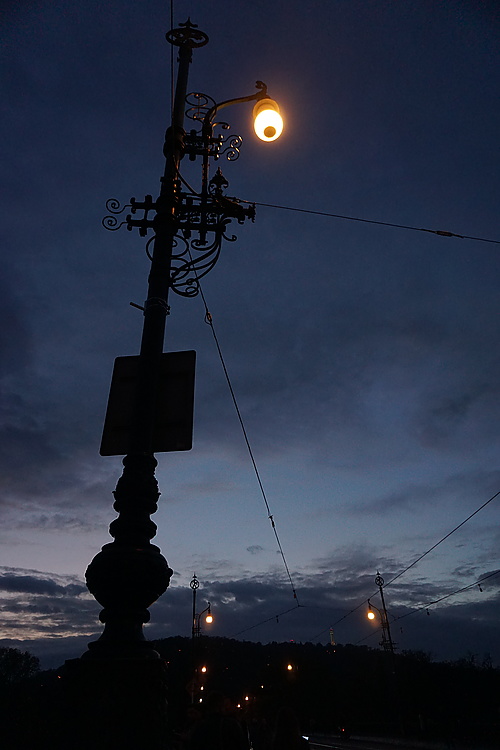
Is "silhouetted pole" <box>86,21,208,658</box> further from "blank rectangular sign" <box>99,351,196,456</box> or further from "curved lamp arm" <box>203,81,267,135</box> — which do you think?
"curved lamp arm" <box>203,81,267,135</box>

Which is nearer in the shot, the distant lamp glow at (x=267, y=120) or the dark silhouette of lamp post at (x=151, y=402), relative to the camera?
the dark silhouette of lamp post at (x=151, y=402)

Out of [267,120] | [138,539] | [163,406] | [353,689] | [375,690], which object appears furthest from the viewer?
[353,689]

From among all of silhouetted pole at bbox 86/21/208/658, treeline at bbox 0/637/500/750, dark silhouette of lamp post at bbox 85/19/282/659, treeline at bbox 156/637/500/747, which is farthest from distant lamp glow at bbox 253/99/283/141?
treeline at bbox 156/637/500/747

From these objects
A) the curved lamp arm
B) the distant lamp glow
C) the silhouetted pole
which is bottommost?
the silhouetted pole

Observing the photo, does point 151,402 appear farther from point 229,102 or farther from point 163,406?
point 229,102

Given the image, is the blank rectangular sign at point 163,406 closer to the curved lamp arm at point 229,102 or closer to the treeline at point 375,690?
the curved lamp arm at point 229,102

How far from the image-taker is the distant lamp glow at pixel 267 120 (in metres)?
5.69

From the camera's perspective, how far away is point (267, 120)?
5.71m

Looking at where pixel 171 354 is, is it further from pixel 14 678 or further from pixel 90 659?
pixel 14 678

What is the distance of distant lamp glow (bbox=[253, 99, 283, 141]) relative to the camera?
5.69m

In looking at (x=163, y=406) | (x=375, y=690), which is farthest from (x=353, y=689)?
(x=163, y=406)

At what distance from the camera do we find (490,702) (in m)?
67.6

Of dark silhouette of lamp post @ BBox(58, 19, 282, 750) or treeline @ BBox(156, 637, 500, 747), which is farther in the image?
treeline @ BBox(156, 637, 500, 747)

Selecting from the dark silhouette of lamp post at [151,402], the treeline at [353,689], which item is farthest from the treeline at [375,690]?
the dark silhouette of lamp post at [151,402]
